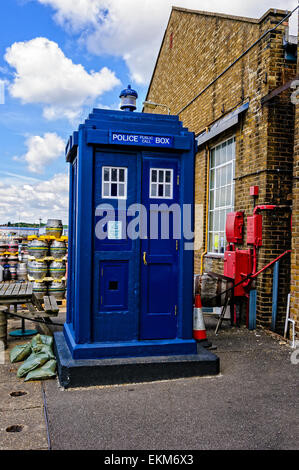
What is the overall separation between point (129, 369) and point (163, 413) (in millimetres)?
821

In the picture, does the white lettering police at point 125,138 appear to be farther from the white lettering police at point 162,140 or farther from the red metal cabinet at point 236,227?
the red metal cabinet at point 236,227

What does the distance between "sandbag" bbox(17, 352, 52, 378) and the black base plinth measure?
0.22 meters

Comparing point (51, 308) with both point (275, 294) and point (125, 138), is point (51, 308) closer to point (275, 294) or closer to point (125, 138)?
point (125, 138)

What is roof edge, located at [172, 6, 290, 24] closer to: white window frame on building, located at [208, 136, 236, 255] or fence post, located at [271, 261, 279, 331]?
white window frame on building, located at [208, 136, 236, 255]

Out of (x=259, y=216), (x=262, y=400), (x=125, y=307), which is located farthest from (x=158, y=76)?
(x=262, y=400)

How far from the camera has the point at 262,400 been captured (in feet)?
13.3

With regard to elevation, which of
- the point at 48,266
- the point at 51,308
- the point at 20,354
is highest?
the point at 48,266

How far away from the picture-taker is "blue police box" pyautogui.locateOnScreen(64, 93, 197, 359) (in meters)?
4.55

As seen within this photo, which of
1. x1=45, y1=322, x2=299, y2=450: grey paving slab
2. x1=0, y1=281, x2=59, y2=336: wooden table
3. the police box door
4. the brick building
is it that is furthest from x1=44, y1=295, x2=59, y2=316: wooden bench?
the brick building

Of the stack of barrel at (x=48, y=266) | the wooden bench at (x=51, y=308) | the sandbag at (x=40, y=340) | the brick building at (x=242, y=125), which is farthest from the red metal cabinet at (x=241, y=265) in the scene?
the stack of barrel at (x=48, y=266)

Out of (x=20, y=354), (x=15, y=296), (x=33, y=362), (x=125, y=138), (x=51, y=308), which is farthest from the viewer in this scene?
(x=51, y=308)

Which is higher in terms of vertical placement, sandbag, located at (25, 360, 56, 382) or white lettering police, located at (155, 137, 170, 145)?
white lettering police, located at (155, 137, 170, 145)

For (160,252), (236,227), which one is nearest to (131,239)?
(160,252)

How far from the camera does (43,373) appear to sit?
181 inches
